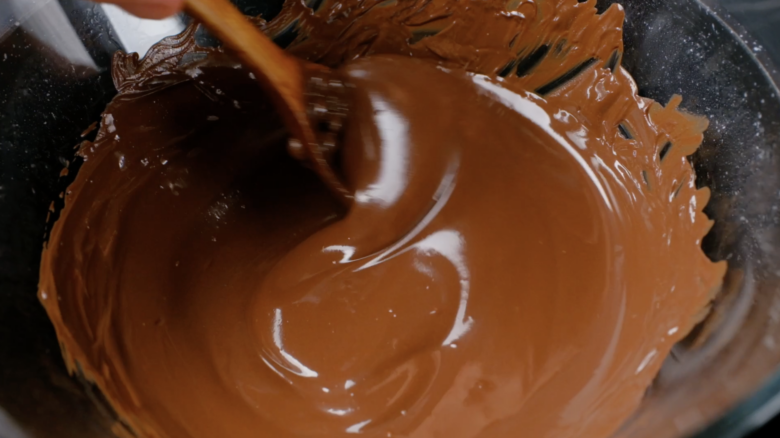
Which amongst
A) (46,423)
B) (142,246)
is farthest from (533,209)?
(46,423)

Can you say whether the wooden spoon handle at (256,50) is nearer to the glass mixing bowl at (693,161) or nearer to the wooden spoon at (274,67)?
the wooden spoon at (274,67)

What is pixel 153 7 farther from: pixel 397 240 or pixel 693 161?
pixel 693 161

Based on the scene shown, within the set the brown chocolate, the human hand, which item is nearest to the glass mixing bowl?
the brown chocolate

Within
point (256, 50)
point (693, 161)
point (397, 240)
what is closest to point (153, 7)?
point (256, 50)

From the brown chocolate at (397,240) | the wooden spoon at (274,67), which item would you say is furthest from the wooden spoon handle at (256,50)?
A: the brown chocolate at (397,240)

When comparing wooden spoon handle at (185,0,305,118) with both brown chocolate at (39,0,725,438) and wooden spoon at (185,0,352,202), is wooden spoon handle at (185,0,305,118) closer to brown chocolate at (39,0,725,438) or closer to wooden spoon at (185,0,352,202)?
wooden spoon at (185,0,352,202)

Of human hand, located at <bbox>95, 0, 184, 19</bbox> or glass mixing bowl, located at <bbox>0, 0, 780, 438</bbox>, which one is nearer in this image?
glass mixing bowl, located at <bbox>0, 0, 780, 438</bbox>

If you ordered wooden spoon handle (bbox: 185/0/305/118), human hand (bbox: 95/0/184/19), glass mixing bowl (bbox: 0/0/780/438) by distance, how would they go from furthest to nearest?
wooden spoon handle (bbox: 185/0/305/118) → human hand (bbox: 95/0/184/19) → glass mixing bowl (bbox: 0/0/780/438)

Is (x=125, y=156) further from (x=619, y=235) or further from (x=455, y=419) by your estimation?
(x=619, y=235)
